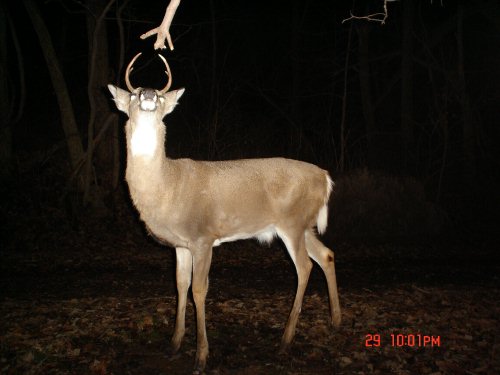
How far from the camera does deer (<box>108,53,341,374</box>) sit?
498cm

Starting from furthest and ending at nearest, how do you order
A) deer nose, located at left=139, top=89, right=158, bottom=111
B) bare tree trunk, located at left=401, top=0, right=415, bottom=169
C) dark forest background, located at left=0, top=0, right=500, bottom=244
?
bare tree trunk, located at left=401, top=0, right=415, bottom=169 → dark forest background, located at left=0, top=0, right=500, bottom=244 → deer nose, located at left=139, top=89, right=158, bottom=111

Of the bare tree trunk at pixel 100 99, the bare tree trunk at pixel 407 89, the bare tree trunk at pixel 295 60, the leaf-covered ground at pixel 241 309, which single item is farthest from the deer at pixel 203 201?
the bare tree trunk at pixel 295 60

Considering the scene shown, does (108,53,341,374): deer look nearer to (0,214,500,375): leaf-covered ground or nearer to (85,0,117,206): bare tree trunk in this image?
(0,214,500,375): leaf-covered ground

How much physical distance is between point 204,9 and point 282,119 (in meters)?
6.53

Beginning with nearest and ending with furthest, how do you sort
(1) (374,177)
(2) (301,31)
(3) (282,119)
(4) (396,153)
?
(1) (374,177) < (4) (396,153) < (2) (301,31) < (3) (282,119)

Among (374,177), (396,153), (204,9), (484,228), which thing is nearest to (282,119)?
(204,9)

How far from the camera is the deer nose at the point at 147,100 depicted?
15.4 ft

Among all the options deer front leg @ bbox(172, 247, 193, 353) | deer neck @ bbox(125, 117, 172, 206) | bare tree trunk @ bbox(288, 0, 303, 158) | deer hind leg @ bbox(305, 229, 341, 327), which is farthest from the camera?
bare tree trunk @ bbox(288, 0, 303, 158)

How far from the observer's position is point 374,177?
526 inches

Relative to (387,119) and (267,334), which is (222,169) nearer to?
(267,334)

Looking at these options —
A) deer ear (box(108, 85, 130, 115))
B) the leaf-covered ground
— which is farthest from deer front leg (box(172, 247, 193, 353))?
deer ear (box(108, 85, 130, 115))
